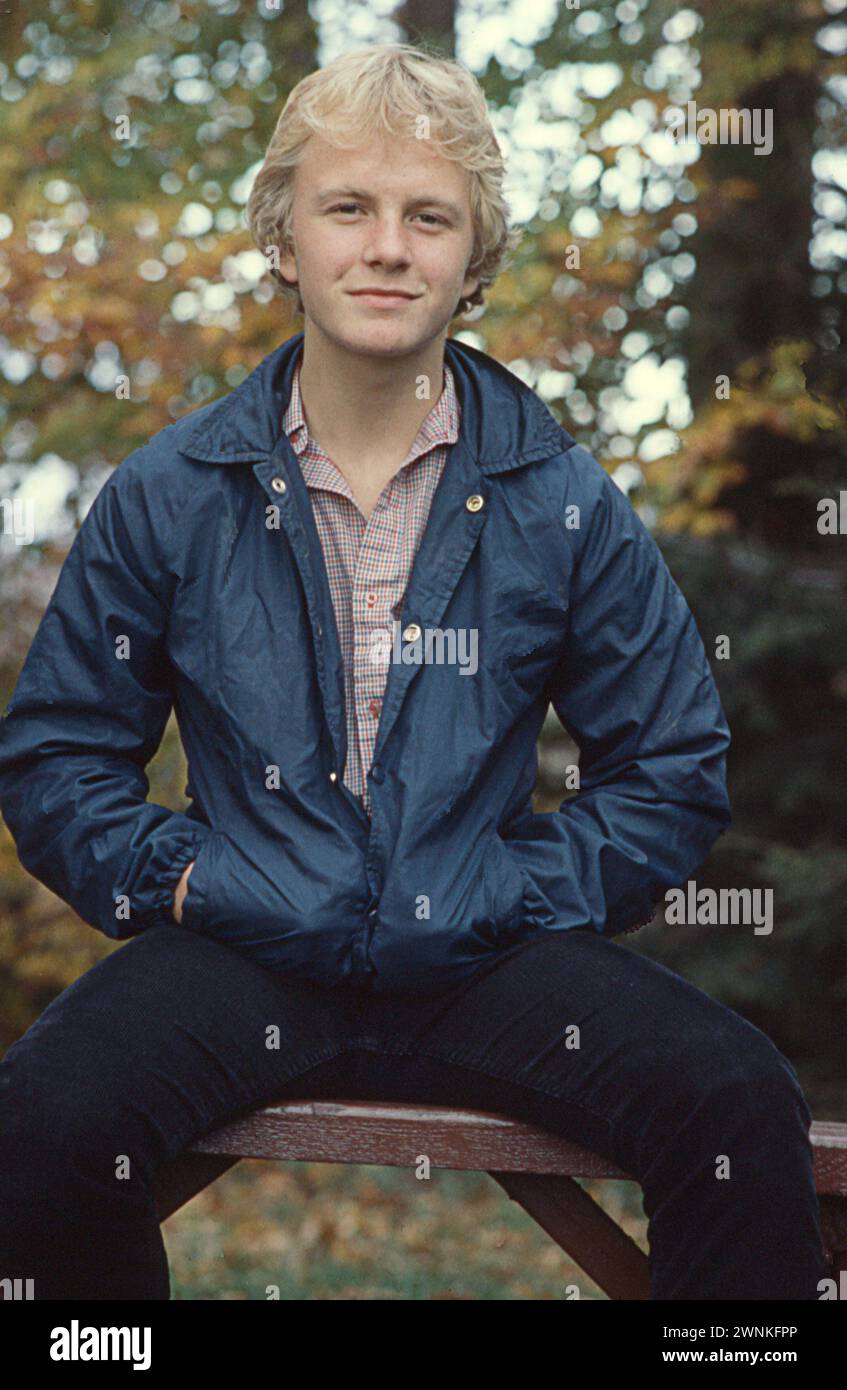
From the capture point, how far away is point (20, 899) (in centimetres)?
621

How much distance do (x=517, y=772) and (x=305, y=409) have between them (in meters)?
0.67

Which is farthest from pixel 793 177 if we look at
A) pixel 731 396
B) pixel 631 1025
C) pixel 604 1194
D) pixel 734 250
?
pixel 631 1025

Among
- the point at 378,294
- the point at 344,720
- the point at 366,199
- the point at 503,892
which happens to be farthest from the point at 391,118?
the point at 503,892

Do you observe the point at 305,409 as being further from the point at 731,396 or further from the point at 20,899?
the point at 20,899

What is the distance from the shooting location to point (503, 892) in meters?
2.33

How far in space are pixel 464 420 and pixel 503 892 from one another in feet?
2.46

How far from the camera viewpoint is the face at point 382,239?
244 cm

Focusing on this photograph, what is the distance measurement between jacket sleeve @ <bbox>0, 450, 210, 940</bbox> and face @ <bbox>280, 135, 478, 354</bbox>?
0.40m

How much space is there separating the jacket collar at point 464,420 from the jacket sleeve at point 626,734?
84 mm

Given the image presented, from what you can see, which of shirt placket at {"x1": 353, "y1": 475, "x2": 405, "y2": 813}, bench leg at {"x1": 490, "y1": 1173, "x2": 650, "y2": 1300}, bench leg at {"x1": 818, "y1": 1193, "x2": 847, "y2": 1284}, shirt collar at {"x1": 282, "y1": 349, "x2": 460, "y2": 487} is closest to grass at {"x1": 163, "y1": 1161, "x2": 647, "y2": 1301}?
→ bench leg at {"x1": 490, "y1": 1173, "x2": 650, "y2": 1300}

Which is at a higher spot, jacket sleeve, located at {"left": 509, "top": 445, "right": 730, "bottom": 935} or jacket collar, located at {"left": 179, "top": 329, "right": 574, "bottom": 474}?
jacket collar, located at {"left": 179, "top": 329, "right": 574, "bottom": 474}

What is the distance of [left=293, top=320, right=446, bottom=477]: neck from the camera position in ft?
8.42

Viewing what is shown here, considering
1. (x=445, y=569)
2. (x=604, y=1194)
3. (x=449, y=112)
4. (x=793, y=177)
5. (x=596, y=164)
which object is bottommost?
(x=604, y=1194)

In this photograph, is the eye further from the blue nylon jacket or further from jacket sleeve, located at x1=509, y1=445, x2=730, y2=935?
jacket sleeve, located at x1=509, y1=445, x2=730, y2=935
